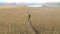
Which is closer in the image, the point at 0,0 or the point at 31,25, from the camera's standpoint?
the point at 31,25

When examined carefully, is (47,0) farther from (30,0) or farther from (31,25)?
(31,25)

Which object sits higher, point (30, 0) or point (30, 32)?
point (30, 0)

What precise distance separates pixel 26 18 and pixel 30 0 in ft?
2.13

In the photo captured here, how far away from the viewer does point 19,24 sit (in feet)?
2.52

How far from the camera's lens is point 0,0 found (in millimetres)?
1433

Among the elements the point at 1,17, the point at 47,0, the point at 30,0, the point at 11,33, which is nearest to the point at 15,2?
the point at 30,0

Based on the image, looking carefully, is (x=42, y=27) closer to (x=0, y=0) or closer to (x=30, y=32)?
(x=30, y=32)

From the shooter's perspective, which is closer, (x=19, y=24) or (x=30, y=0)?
(x=19, y=24)

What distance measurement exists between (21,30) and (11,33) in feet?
0.24

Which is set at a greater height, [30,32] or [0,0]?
[0,0]

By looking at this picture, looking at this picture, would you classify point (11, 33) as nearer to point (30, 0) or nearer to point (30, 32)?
point (30, 32)

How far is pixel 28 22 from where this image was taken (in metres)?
0.79

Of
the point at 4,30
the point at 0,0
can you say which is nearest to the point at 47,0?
the point at 0,0

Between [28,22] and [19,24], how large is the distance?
0.07 meters
